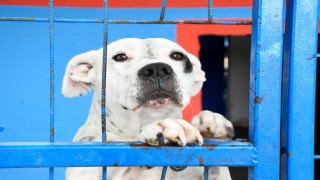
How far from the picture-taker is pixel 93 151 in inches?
55.7

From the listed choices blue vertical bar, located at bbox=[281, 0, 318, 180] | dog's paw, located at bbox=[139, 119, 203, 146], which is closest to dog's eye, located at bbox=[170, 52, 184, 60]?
dog's paw, located at bbox=[139, 119, 203, 146]

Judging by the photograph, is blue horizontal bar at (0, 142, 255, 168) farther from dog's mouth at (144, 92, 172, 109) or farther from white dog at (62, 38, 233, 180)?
dog's mouth at (144, 92, 172, 109)

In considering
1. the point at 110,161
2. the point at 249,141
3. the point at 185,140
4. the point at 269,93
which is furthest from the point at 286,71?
the point at 110,161

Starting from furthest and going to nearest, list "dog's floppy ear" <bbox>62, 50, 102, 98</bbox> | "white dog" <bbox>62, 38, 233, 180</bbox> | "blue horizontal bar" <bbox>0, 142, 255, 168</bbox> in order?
1. "dog's floppy ear" <bbox>62, 50, 102, 98</bbox>
2. "white dog" <bbox>62, 38, 233, 180</bbox>
3. "blue horizontal bar" <bbox>0, 142, 255, 168</bbox>

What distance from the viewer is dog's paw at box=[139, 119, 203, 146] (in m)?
1.49

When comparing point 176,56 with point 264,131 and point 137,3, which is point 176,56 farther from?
point 137,3

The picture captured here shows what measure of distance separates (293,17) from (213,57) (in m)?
3.03

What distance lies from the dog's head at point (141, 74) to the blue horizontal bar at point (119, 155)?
1.81 ft

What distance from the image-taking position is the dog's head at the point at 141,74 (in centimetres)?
198

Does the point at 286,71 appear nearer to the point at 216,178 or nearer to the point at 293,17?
the point at 293,17

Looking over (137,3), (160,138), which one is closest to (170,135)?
(160,138)

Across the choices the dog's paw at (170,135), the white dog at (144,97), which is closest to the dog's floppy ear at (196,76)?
the white dog at (144,97)

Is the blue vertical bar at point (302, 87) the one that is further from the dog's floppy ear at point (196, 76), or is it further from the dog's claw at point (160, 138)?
the dog's floppy ear at point (196, 76)

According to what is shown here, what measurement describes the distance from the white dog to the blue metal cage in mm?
91
